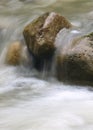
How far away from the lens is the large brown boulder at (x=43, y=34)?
692cm

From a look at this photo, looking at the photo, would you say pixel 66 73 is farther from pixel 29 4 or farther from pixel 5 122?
pixel 29 4

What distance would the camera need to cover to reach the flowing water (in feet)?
16.6

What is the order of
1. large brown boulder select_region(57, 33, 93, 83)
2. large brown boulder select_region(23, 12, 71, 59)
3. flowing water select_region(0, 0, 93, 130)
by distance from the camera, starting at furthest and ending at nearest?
large brown boulder select_region(23, 12, 71, 59) → large brown boulder select_region(57, 33, 93, 83) → flowing water select_region(0, 0, 93, 130)

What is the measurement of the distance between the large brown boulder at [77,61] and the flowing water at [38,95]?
15 cm

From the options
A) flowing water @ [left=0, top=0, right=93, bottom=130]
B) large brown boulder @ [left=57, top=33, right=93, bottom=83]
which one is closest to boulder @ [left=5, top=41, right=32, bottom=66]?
flowing water @ [left=0, top=0, right=93, bottom=130]

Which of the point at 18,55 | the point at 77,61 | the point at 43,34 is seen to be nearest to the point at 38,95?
the point at 77,61

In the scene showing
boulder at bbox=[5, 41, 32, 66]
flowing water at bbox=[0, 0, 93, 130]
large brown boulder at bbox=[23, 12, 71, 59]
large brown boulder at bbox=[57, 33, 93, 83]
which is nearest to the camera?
flowing water at bbox=[0, 0, 93, 130]

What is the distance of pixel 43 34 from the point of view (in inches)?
275

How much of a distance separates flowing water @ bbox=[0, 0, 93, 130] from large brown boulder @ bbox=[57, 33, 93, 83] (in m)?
0.15

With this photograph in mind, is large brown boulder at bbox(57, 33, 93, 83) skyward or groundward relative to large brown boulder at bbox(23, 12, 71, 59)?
groundward

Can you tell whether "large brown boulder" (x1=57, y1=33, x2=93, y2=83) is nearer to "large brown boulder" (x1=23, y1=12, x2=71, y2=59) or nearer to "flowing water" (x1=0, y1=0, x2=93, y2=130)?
"flowing water" (x1=0, y1=0, x2=93, y2=130)

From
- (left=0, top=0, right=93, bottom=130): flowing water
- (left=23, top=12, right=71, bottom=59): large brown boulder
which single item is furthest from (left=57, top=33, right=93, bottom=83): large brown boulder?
(left=23, top=12, right=71, bottom=59): large brown boulder

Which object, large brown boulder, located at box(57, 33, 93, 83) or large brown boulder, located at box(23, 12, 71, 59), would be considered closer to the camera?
large brown boulder, located at box(57, 33, 93, 83)

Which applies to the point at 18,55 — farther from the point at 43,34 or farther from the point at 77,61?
the point at 77,61
